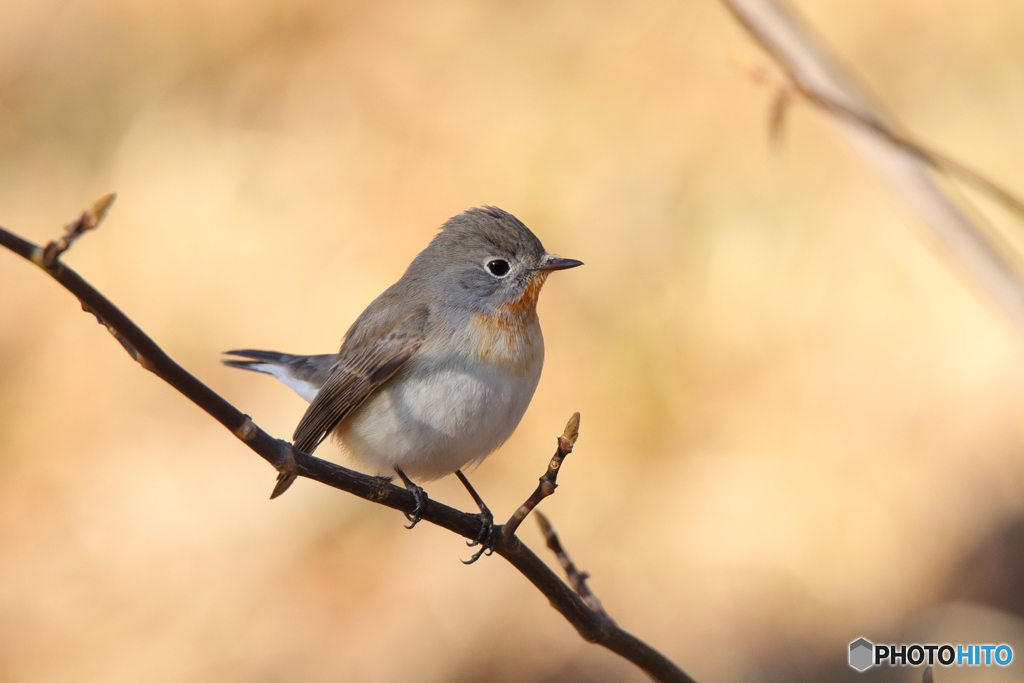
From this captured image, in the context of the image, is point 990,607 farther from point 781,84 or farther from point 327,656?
point 781,84

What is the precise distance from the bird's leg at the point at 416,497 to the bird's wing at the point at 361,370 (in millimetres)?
368

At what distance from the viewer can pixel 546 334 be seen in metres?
7.02

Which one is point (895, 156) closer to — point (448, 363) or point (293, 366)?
point (448, 363)

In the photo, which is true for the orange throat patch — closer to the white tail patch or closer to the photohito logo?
the white tail patch

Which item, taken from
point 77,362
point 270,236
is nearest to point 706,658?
point 270,236

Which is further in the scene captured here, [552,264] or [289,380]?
[289,380]

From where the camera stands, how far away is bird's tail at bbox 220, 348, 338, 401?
4.59 m

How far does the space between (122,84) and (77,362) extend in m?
2.66

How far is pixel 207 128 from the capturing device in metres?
8.04

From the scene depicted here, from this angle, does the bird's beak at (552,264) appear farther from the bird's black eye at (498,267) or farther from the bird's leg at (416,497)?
the bird's leg at (416,497)

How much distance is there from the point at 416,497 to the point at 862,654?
343cm

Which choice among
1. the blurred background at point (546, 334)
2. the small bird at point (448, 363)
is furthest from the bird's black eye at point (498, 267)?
the blurred background at point (546, 334)

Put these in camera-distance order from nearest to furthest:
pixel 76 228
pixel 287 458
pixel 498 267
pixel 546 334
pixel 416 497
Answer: pixel 76 228 < pixel 287 458 < pixel 416 497 < pixel 498 267 < pixel 546 334

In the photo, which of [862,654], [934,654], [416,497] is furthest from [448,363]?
[934,654]
